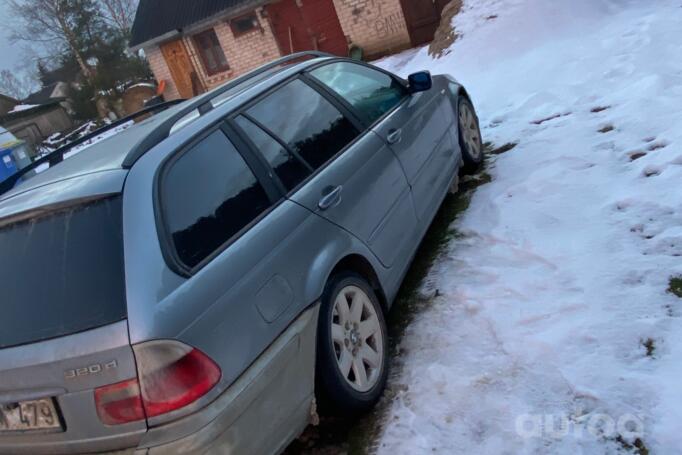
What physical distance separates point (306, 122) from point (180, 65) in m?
21.3

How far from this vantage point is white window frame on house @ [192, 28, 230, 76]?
870 inches

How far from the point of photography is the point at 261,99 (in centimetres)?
318

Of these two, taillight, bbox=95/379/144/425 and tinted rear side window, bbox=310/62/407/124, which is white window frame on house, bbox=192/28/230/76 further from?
taillight, bbox=95/379/144/425

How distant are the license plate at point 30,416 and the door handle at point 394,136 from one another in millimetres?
2458

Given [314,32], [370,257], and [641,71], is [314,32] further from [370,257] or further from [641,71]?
[370,257]

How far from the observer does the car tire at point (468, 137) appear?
17.1 ft

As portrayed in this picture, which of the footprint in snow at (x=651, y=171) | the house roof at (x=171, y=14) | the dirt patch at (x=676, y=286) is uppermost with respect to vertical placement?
the house roof at (x=171, y=14)

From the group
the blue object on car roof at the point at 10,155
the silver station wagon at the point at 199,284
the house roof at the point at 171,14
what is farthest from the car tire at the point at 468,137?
the house roof at the point at 171,14

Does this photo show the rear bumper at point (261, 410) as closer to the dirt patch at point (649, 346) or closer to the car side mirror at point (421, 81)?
the dirt patch at point (649, 346)

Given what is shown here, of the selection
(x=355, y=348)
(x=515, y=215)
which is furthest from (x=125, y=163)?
(x=515, y=215)

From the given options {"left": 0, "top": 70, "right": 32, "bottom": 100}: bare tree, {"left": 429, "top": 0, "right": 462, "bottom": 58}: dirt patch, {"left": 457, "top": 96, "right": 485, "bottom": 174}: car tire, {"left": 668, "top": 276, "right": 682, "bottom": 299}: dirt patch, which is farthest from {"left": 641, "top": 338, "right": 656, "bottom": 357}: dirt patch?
{"left": 0, "top": 70, "right": 32, "bottom": 100}: bare tree

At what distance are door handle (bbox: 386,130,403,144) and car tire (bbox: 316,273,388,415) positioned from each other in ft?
3.50

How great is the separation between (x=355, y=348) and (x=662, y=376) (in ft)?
4.50

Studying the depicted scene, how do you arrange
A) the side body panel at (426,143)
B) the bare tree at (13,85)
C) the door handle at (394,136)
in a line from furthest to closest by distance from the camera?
the bare tree at (13,85) < the side body panel at (426,143) < the door handle at (394,136)
